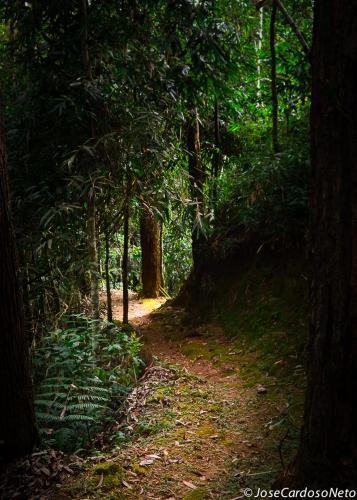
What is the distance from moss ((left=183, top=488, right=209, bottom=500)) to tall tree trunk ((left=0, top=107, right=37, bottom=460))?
3.82 feet

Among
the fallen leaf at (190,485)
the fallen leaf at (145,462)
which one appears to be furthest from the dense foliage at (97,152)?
the fallen leaf at (190,485)

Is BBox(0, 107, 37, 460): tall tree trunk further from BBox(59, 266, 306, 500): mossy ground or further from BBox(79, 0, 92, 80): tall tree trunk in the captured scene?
BBox(79, 0, 92, 80): tall tree trunk

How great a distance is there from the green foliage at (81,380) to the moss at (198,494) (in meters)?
1.15

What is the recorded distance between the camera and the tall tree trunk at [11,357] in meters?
2.93

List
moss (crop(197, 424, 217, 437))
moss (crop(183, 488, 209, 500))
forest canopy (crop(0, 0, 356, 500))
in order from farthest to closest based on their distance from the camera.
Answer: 1. forest canopy (crop(0, 0, 356, 500))
2. moss (crop(197, 424, 217, 437))
3. moss (crop(183, 488, 209, 500))

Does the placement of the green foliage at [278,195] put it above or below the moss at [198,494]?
above

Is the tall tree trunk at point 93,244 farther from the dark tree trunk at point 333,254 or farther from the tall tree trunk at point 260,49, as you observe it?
the tall tree trunk at point 260,49

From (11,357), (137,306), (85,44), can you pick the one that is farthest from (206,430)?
(137,306)

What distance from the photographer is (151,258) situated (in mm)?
10305

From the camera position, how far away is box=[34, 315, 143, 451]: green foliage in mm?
3660

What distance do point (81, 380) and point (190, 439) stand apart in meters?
1.22

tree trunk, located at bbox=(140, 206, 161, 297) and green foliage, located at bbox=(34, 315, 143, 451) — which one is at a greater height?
tree trunk, located at bbox=(140, 206, 161, 297)

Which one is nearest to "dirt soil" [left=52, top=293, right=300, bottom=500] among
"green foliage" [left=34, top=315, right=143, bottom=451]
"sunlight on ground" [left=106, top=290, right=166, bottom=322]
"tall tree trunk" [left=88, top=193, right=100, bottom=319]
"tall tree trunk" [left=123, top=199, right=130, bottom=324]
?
"green foliage" [left=34, top=315, right=143, bottom=451]

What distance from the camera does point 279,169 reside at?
5453mm
